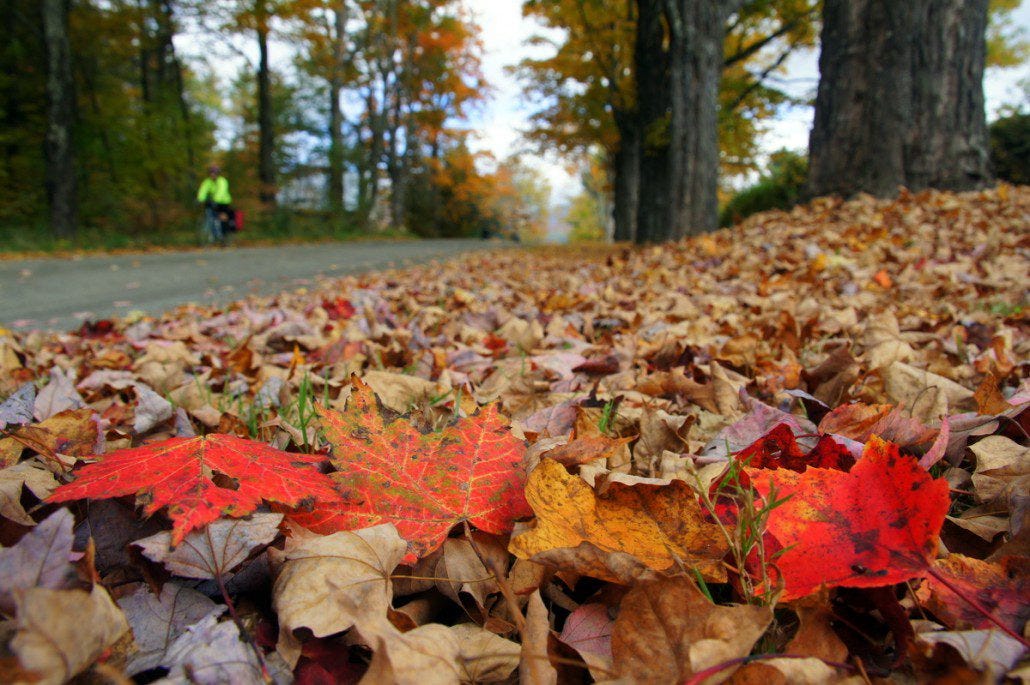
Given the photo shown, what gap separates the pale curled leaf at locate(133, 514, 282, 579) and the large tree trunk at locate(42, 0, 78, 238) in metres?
16.1

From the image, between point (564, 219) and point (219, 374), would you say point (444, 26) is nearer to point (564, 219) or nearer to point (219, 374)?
point (219, 374)

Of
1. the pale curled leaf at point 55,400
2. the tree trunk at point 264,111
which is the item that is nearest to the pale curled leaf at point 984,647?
the pale curled leaf at point 55,400

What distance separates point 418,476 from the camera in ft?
2.73

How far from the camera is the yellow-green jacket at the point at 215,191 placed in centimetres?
1358

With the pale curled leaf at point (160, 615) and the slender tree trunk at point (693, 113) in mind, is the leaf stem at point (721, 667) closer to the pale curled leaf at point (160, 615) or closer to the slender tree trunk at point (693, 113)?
the pale curled leaf at point (160, 615)

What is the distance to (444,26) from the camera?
27.1 m

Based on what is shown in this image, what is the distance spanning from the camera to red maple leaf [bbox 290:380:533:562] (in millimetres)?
771

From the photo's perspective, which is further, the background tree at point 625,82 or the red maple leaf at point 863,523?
the background tree at point 625,82

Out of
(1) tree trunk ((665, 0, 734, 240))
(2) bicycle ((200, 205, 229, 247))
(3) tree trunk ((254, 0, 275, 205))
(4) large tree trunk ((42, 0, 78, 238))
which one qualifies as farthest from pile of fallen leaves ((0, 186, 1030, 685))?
(3) tree trunk ((254, 0, 275, 205))

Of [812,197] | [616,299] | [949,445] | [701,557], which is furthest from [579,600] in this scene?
[812,197]

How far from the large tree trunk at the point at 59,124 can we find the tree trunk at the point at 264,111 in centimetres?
586

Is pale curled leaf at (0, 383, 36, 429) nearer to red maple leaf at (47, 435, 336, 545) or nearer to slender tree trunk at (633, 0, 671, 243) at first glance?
red maple leaf at (47, 435, 336, 545)

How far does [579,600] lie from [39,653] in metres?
0.54

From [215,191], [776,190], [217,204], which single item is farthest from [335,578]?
[217,204]
